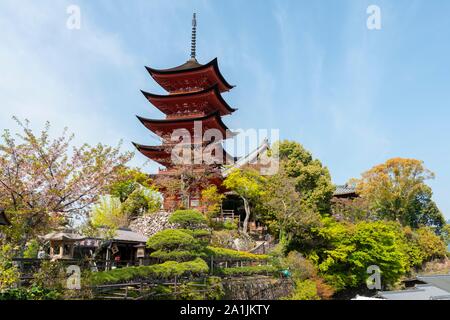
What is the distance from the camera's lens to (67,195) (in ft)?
34.4

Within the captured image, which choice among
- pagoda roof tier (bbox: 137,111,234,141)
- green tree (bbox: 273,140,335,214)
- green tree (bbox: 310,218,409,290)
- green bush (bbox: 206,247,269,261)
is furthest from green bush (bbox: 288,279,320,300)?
pagoda roof tier (bbox: 137,111,234,141)

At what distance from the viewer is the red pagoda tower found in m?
22.9

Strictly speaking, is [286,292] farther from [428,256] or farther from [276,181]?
[428,256]

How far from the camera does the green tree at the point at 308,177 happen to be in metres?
24.0

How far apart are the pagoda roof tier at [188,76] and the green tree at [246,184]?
8872 mm

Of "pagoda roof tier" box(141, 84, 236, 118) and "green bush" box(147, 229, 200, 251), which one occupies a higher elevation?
"pagoda roof tier" box(141, 84, 236, 118)

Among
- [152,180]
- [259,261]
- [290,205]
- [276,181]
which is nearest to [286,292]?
[259,261]

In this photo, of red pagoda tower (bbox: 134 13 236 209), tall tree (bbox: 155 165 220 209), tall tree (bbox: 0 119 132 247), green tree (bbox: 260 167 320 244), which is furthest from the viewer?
red pagoda tower (bbox: 134 13 236 209)

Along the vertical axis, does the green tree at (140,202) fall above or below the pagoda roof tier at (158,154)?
below

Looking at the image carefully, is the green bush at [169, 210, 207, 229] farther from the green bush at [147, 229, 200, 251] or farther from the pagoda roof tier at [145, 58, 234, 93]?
the pagoda roof tier at [145, 58, 234, 93]

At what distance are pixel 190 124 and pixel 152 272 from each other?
14716 mm

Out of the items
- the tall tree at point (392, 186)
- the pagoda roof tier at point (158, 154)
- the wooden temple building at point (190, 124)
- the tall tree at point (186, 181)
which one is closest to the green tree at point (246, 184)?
the tall tree at point (186, 181)

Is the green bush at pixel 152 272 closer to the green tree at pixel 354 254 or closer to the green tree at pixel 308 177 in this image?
the green tree at pixel 354 254

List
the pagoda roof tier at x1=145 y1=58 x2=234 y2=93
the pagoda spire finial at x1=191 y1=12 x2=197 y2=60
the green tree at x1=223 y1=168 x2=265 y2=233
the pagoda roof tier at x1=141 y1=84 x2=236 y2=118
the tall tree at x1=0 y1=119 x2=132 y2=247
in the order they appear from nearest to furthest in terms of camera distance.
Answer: the tall tree at x1=0 y1=119 x2=132 y2=247 < the green tree at x1=223 y1=168 x2=265 y2=233 < the pagoda roof tier at x1=141 y1=84 x2=236 y2=118 < the pagoda roof tier at x1=145 y1=58 x2=234 y2=93 < the pagoda spire finial at x1=191 y1=12 x2=197 y2=60
